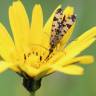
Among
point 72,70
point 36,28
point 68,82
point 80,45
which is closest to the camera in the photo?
point 72,70

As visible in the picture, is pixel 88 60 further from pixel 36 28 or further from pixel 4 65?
pixel 36 28

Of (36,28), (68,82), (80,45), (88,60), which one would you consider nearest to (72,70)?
(88,60)

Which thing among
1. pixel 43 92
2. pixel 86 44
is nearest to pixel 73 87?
pixel 43 92

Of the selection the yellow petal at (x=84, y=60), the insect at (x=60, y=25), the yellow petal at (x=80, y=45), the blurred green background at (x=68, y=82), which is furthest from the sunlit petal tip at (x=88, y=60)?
the blurred green background at (x=68, y=82)

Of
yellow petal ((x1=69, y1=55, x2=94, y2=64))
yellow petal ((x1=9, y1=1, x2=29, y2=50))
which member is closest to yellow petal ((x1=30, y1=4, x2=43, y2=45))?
yellow petal ((x1=9, y1=1, x2=29, y2=50))

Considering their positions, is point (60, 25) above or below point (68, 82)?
above

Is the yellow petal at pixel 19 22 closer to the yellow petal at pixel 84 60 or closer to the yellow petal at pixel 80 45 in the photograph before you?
the yellow petal at pixel 80 45
